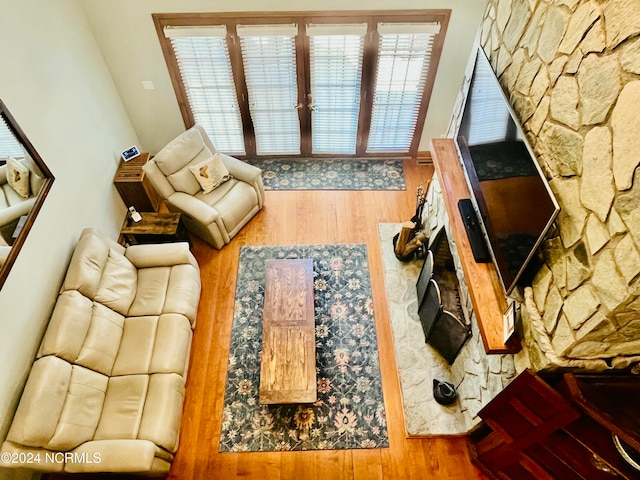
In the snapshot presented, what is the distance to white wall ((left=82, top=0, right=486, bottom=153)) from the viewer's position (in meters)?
3.61

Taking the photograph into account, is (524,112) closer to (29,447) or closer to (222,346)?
(222,346)

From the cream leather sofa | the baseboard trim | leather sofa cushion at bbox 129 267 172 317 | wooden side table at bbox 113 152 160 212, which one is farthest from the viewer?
the baseboard trim

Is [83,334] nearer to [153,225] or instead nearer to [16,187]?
[16,187]

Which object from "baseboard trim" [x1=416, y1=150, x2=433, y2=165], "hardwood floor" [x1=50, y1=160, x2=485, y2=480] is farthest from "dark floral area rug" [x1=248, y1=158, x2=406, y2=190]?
"baseboard trim" [x1=416, y1=150, x2=433, y2=165]

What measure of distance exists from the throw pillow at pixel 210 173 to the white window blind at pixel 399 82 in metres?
1.80

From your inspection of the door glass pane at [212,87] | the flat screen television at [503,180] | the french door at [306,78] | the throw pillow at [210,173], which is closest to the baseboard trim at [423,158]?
the french door at [306,78]

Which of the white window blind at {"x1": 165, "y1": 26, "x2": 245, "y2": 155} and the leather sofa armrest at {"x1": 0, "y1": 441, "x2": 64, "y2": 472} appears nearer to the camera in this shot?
the leather sofa armrest at {"x1": 0, "y1": 441, "x2": 64, "y2": 472}

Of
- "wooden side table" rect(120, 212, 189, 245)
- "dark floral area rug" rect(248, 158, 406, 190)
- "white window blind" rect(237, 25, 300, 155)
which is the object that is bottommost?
"wooden side table" rect(120, 212, 189, 245)

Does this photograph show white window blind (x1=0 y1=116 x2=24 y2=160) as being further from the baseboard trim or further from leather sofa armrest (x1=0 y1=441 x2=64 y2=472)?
the baseboard trim

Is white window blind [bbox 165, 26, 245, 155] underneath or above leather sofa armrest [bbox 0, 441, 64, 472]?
above

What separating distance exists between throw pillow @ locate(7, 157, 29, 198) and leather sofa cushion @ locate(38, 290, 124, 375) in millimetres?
800

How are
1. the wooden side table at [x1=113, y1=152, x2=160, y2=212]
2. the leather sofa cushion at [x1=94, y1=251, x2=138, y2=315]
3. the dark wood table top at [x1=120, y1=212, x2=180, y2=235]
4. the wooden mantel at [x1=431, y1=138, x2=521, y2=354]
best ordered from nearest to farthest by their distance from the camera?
1. the wooden mantel at [x1=431, y1=138, x2=521, y2=354]
2. the leather sofa cushion at [x1=94, y1=251, x2=138, y2=315]
3. the dark wood table top at [x1=120, y1=212, x2=180, y2=235]
4. the wooden side table at [x1=113, y1=152, x2=160, y2=212]

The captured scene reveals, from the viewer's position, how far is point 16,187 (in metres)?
2.84

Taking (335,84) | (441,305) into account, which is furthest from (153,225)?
(441,305)
